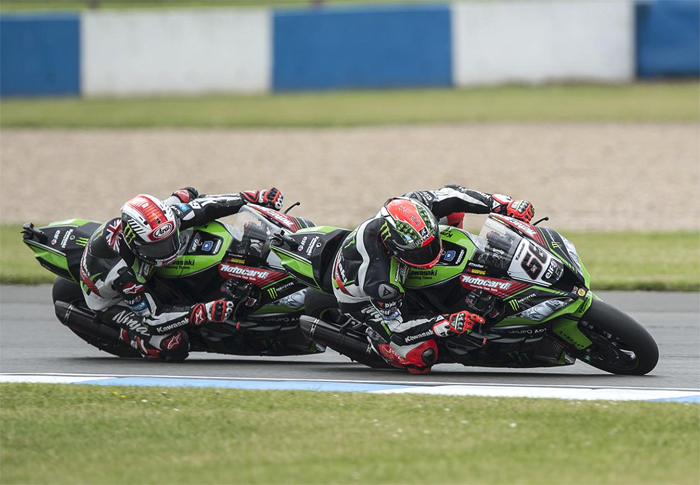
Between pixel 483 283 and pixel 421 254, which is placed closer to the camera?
pixel 421 254

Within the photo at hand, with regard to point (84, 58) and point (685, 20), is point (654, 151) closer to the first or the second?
point (685, 20)

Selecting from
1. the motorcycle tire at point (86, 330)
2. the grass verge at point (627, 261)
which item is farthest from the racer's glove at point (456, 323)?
the grass verge at point (627, 261)

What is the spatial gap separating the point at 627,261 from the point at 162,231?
6.01m

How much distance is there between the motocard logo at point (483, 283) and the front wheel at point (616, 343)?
529mm

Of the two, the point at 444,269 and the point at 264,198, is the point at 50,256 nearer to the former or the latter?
the point at 264,198

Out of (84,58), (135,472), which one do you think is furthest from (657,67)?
(135,472)

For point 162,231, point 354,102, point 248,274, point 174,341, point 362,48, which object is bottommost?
point 174,341

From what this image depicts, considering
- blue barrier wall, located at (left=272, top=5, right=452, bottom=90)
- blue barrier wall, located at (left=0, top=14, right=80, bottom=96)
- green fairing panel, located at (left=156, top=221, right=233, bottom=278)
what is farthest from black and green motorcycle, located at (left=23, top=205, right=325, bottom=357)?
→ blue barrier wall, located at (left=0, top=14, right=80, bottom=96)

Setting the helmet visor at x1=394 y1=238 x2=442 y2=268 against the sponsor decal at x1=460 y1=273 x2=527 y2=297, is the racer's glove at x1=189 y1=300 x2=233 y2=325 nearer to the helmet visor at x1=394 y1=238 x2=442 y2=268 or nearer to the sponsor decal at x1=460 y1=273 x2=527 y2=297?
the helmet visor at x1=394 y1=238 x2=442 y2=268

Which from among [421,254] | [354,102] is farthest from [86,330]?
[354,102]

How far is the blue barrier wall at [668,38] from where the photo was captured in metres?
25.8

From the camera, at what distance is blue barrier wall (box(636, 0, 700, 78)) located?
25.8 m

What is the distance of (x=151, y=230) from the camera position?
729cm

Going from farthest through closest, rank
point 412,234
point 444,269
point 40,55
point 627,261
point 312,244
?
1. point 40,55
2. point 627,261
3. point 312,244
4. point 444,269
5. point 412,234
